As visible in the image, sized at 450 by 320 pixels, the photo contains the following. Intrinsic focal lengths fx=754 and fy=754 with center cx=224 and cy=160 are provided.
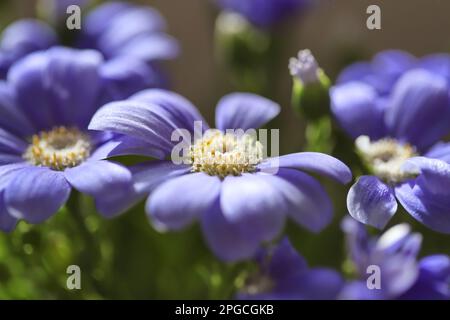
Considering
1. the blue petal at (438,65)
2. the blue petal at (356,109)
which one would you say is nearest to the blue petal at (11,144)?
the blue petal at (356,109)

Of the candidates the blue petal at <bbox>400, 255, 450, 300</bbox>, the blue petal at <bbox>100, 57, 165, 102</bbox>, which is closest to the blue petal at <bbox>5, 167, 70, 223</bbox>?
the blue petal at <bbox>100, 57, 165, 102</bbox>

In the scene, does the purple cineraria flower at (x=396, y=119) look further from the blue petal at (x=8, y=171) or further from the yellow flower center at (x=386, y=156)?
the blue petal at (x=8, y=171)

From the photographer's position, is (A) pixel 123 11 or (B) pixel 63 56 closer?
(B) pixel 63 56

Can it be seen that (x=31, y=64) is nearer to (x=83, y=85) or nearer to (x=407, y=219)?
(x=83, y=85)

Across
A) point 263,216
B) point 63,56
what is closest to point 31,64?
point 63,56

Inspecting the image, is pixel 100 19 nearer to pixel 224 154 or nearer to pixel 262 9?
pixel 262 9

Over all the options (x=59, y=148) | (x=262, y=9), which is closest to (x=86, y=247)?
(x=59, y=148)
